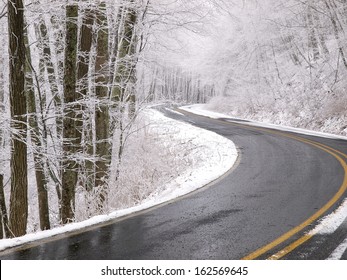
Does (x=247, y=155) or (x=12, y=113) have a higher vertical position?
(x=12, y=113)

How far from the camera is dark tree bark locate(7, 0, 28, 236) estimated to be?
6391 mm

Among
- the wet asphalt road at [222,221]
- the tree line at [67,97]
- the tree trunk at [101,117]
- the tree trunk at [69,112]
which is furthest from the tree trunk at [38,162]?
the wet asphalt road at [222,221]

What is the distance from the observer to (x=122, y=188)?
1023cm

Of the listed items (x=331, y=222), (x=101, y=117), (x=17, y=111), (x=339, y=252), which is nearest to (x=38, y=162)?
(x=101, y=117)

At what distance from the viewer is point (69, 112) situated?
727cm

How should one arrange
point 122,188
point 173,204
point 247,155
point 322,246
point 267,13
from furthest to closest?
point 267,13
point 247,155
point 122,188
point 173,204
point 322,246

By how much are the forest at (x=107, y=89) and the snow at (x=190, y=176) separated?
0.95 m

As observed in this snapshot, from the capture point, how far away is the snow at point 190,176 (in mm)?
5652

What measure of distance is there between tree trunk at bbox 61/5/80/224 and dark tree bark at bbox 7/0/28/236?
0.90 meters
